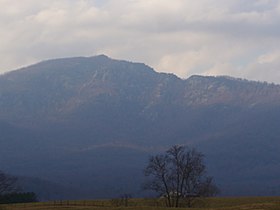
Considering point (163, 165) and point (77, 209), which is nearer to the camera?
point (77, 209)

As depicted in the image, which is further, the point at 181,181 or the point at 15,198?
the point at 15,198

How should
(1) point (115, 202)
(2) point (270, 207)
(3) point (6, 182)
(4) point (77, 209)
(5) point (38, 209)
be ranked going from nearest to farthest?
(2) point (270, 207)
(4) point (77, 209)
(5) point (38, 209)
(1) point (115, 202)
(3) point (6, 182)

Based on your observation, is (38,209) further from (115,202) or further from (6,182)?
(6,182)

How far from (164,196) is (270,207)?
30.5 metres

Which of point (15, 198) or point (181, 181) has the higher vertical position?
point (15, 198)

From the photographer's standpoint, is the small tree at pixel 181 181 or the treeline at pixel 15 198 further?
the treeline at pixel 15 198

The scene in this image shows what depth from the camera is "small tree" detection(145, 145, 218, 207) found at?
333 ft

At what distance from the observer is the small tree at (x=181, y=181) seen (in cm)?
10156

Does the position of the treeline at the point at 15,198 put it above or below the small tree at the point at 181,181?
above

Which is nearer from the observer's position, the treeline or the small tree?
the small tree

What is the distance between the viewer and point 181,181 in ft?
337

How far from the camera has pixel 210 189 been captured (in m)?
102

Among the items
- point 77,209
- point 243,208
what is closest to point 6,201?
point 77,209

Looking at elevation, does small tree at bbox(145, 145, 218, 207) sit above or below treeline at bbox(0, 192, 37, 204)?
below
